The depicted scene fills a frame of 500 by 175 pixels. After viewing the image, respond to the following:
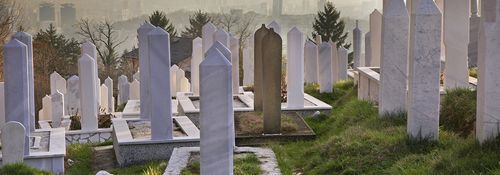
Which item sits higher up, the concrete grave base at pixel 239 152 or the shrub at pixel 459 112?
the shrub at pixel 459 112

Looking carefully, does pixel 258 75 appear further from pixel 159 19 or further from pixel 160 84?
pixel 159 19

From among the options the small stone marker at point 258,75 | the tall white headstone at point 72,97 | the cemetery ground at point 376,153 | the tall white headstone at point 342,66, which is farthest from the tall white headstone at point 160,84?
the tall white headstone at point 342,66

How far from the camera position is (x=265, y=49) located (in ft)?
35.7

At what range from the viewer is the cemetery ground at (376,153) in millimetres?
6360

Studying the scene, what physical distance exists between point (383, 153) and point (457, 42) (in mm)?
4157

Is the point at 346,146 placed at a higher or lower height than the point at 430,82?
lower

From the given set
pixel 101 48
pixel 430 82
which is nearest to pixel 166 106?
pixel 430 82

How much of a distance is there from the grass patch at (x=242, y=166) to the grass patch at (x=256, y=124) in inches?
96.8

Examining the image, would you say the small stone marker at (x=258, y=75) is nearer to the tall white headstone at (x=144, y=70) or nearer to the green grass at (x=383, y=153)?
the tall white headstone at (x=144, y=70)

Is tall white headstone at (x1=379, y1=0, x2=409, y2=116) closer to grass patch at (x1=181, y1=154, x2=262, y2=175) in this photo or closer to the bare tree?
grass patch at (x1=181, y1=154, x2=262, y2=175)

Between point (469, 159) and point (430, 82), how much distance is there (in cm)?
166

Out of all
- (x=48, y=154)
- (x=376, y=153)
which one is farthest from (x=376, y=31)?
(x=48, y=154)

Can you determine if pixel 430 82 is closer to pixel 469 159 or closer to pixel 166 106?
pixel 469 159

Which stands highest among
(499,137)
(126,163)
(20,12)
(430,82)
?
(20,12)
